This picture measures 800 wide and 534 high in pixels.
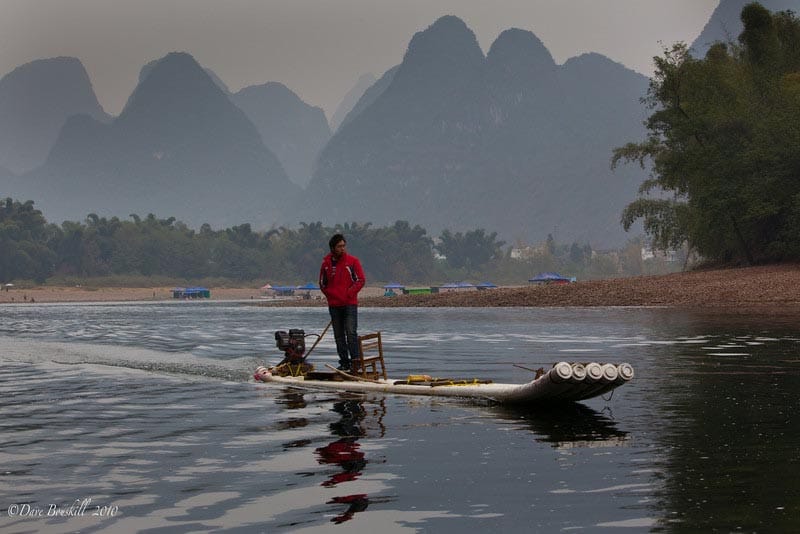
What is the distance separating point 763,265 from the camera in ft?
245

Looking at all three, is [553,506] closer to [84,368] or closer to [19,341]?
[84,368]

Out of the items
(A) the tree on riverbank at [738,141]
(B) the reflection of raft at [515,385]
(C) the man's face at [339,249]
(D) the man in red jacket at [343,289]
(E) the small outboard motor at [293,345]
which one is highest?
(A) the tree on riverbank at [738,141]

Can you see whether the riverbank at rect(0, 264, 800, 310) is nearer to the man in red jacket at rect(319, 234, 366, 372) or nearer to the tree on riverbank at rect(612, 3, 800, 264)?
the tree on riverbank at rect(612, 3, 800, 264)

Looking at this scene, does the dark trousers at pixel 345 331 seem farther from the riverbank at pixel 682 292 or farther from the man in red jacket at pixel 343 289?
the riverbank at pixel 682 292

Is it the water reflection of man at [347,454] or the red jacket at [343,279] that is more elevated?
the red jacket at [343,279]

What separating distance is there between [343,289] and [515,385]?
4.70 m

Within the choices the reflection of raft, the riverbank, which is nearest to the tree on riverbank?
the riverbank

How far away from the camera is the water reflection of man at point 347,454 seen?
10.8 metres

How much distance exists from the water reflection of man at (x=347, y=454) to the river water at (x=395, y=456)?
0.04 m

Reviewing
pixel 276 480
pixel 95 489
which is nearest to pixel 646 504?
pixel 276 480

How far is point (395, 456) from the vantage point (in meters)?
13.6

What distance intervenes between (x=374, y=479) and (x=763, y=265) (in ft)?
222

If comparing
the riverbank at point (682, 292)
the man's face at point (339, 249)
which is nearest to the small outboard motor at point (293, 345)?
the man's face at point (339, 249)

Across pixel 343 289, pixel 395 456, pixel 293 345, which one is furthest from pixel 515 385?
pixel 293 345
